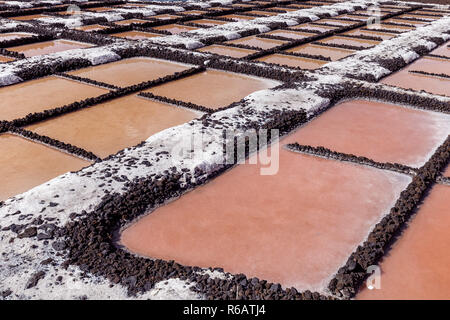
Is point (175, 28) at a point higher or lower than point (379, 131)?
higher

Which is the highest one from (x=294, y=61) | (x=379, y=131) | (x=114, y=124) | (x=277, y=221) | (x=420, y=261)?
(x=294, y=61)

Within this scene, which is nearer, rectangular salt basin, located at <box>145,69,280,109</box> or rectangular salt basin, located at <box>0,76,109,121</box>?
rectangular salt basin, located at <box>0,76,109,121</box>

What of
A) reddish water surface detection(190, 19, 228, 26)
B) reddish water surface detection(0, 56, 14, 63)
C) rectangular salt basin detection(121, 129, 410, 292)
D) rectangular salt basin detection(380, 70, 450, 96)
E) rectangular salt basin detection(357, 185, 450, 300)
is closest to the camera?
rectangular salt basin detection(357, 185, 450, 300)

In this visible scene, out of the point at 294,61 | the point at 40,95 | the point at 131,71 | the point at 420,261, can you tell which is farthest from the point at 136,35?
the point at 420,261

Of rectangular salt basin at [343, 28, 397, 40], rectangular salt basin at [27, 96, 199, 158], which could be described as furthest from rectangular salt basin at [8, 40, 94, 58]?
rectangular salt basin at [343, 28, 397, 40]

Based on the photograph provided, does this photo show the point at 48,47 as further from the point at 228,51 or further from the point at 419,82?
the point at 419,82

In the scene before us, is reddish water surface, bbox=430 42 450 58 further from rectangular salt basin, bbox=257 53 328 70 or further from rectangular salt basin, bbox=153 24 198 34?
rectangular salt basin, bbox=153 24 198 34
